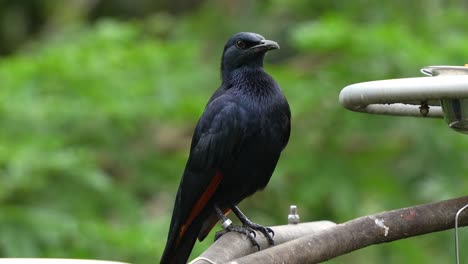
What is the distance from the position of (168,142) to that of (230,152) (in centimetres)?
327

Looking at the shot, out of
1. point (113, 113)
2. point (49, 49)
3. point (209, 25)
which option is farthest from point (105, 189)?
point (209, 25)

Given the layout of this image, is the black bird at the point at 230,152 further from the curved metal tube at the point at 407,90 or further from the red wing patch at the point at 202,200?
the curved metal tube at the point at 407,90

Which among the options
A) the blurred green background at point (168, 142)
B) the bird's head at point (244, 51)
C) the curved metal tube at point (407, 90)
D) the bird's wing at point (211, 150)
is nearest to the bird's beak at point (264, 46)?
the bird's head at point (244, 51)

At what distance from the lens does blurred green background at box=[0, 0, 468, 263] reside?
5.77 meters

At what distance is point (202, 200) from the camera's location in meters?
3.97

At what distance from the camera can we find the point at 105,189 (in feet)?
20.3

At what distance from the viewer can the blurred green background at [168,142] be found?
18.9 feet

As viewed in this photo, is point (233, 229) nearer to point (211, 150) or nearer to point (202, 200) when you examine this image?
point (202, 200)

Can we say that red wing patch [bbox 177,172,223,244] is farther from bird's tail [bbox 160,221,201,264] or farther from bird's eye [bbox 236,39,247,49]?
bird's eye [bbox 236,39,247,49]

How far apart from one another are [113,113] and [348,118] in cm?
154

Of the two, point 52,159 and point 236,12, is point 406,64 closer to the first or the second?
point 52,159

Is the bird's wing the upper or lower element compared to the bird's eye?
lower

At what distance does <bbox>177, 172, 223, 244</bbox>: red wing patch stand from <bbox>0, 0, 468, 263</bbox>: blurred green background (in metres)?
1.70

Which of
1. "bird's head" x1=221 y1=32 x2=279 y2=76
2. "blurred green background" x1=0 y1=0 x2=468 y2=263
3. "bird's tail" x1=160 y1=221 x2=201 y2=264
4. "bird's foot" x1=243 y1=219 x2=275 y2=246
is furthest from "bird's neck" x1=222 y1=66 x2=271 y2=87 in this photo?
"blurred green background" x1=0 y1=0 x2=468 y2=263
